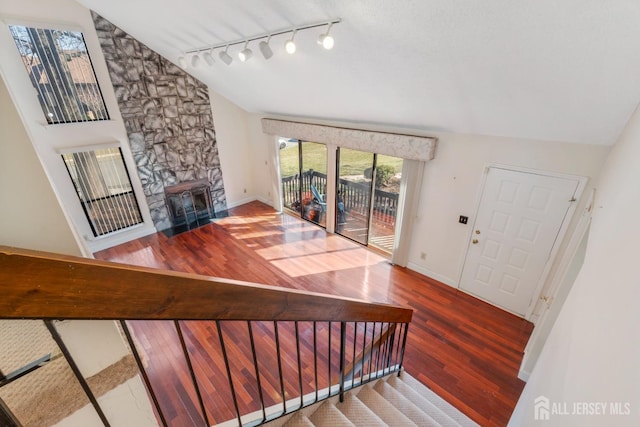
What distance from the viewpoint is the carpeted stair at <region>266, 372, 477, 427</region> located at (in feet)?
4.96

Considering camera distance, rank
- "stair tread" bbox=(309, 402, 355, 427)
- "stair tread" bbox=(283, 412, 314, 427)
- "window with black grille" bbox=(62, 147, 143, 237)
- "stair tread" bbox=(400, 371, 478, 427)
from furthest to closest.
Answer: "window with black grille" bbox=(62, 147, 143, 237) → "stair tread" bbox=(400, 371, 478, 427) → "stair tread" bbox=(309, 402, 355, 427) → "stair tread" bbox=(283, 412, 314, 427)

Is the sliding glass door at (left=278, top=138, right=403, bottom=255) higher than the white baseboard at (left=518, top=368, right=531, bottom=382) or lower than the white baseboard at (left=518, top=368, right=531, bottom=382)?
higher

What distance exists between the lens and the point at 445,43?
2.16 meters

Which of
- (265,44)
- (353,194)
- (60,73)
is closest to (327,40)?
(265,44)

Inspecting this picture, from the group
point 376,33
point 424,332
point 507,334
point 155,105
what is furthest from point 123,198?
point 507,334

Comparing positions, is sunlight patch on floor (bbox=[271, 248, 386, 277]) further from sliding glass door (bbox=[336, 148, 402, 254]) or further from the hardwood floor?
sliding glass door (bbox=[336, 148, 402, 254])

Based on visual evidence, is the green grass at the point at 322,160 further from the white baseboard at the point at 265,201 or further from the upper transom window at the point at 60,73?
the upper transom window at the point at 60,73

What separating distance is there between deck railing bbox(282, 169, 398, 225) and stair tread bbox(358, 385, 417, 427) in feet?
11.5

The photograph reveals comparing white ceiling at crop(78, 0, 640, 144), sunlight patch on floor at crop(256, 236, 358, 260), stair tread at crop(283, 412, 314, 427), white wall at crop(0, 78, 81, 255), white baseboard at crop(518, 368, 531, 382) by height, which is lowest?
white baseboard at crop(518, 368, 531, 382)

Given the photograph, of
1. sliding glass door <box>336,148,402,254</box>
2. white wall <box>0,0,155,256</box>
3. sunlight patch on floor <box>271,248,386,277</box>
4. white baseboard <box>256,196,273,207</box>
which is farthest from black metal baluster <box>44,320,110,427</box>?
white baseboard <box>256,196,273,207</box>

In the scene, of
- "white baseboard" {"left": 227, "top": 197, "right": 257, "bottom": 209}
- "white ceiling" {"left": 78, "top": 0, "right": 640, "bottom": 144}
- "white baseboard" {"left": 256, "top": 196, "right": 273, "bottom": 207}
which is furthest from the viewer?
"white baseboard" {"left": 256, "top": 196, "right": 273, "bottom": 207}

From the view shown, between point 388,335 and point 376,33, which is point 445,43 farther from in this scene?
point 388,335

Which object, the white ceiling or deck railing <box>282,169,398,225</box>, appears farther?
deck railing <box>282,169,398,225</box>

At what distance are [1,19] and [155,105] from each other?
1973 millimetres
